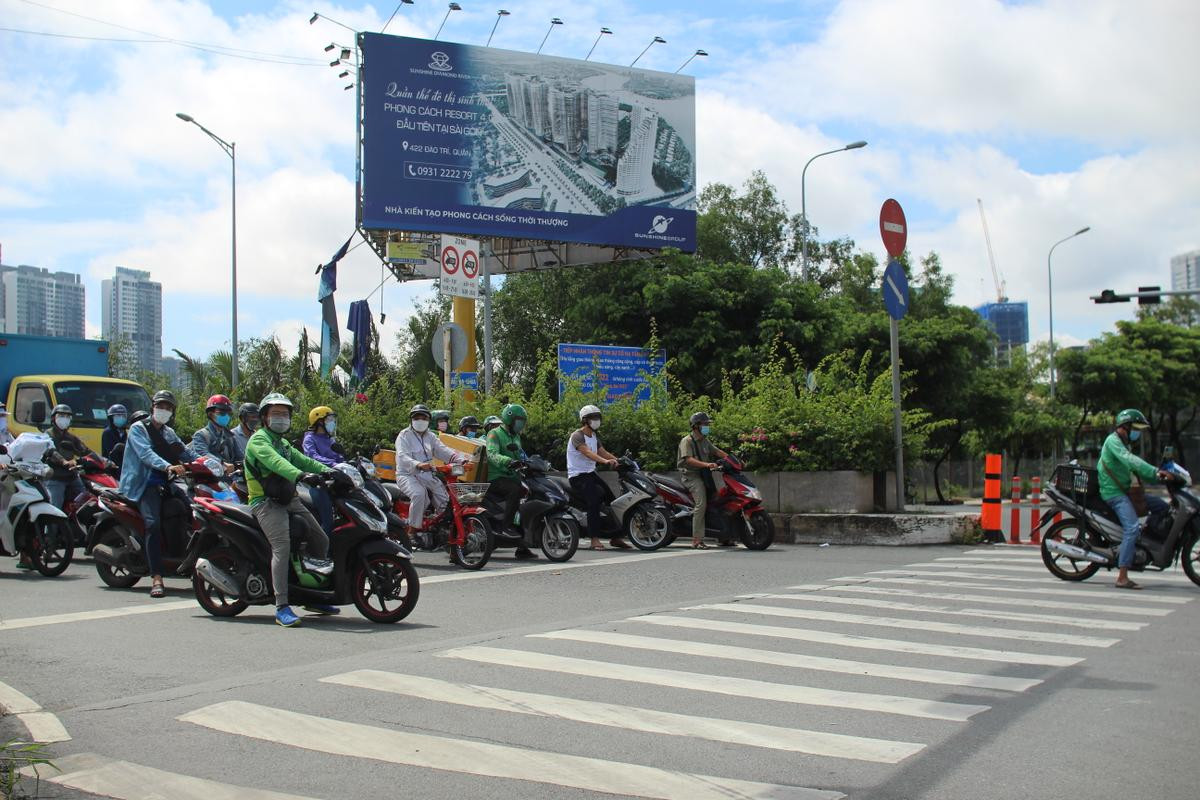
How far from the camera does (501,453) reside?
13.2 meters

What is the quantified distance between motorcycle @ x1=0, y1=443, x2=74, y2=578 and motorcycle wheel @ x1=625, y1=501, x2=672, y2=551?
6.57 m

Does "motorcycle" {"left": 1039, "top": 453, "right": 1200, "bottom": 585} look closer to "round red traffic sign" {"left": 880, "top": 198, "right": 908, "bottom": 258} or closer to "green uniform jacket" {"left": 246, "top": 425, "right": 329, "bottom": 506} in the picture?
"round red traffic sign" {"left": 880, "top": 198, "right": 908, "bottom": 258}

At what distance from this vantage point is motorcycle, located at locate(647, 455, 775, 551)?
47.4 feet

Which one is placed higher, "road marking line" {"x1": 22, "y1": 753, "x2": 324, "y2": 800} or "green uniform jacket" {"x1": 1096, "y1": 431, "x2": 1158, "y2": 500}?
"green uniform jacket" {"x1": 1096, "y1": 431, "x2": 1158, "y2": 500}

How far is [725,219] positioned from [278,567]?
1480 inches

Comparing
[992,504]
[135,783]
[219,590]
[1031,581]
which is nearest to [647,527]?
[992,504]

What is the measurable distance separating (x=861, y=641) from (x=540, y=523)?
5.90 m

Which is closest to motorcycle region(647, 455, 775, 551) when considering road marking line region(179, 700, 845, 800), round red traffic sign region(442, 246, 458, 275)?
round red traffic sign region(442, 246, 458, 275)

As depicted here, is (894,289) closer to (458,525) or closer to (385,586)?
(458,525)

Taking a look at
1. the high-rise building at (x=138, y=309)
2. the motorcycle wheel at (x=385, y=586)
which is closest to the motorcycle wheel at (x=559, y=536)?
the motorcycle wheel at (x=385, y=586)

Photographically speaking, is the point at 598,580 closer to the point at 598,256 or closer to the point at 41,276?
the point at 598,256

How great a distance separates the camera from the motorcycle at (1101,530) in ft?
34.3

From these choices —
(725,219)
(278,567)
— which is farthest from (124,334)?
(278,567)

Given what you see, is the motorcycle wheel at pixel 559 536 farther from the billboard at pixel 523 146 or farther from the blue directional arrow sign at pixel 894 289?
the billboard at pixel 523 146
